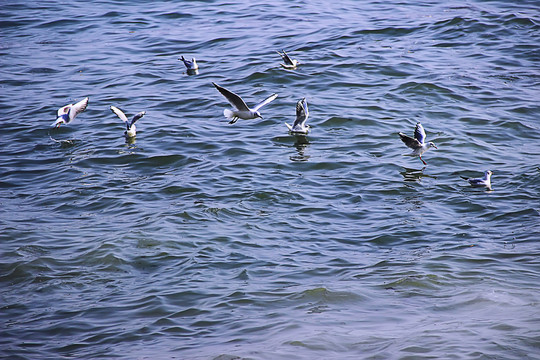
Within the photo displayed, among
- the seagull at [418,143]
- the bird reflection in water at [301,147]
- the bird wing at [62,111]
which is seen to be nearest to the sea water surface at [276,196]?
the bird reflection in water at [301,147]

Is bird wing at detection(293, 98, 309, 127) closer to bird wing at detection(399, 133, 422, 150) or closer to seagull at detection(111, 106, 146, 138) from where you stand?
bird wing at detection(399, 133, 422, 150)

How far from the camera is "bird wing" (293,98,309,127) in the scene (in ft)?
39.2

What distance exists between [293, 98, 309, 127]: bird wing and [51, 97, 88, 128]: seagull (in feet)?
14.2

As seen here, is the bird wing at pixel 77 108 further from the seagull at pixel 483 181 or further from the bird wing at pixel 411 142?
the seagull at pixel 483 181

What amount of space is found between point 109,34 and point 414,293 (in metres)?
15.1

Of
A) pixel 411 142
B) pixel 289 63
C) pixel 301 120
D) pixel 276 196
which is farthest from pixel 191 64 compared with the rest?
pixel 276 196

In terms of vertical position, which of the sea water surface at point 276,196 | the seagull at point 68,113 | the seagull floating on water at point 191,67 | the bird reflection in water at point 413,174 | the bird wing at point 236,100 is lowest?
the bird reflection in water at point 413,174

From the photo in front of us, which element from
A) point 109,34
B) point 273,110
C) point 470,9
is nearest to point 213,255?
point 273,110

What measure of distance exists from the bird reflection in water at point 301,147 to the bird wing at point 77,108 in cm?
435

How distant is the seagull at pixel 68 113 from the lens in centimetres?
1245

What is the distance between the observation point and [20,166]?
1127 centimetres

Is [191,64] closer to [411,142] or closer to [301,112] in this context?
[301,112]

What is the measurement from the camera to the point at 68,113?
1255 cm

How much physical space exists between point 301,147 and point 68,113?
4629 millimetres
